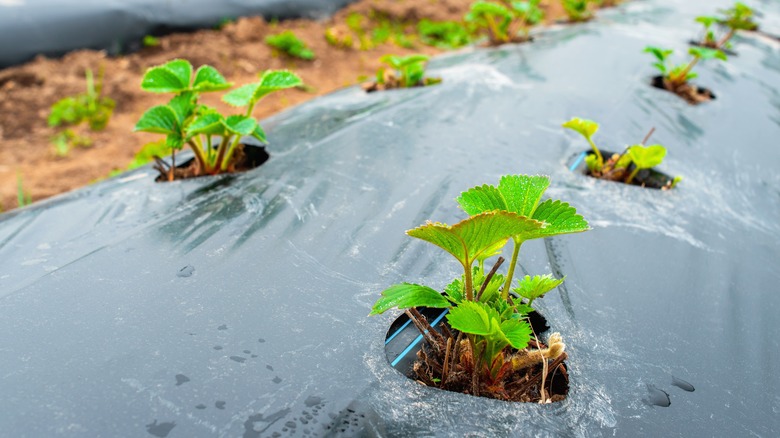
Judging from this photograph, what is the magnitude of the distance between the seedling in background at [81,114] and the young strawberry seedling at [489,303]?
11.2 ft

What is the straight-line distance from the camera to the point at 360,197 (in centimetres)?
171

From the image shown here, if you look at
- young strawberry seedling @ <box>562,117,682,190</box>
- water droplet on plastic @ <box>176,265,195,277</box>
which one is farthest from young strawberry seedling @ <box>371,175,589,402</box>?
young strawberry seedling @ <box>562,117,682,190</box>

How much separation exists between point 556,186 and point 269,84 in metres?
1.00

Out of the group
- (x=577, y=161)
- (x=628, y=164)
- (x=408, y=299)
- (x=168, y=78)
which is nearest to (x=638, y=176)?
(x=628, y=164)

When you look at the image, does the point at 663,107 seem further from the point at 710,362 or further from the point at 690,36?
the point at 690,36

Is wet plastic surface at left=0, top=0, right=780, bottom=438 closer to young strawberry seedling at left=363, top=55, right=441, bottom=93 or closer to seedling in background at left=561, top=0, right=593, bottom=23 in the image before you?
young strawberry seedling at left=363, top=55, right=441, bottom=93

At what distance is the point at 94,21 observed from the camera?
420 centimetres

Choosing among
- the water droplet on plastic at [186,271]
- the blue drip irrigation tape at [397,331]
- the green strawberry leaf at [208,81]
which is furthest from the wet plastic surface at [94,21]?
the blue drip irrigation tape at [397,331]

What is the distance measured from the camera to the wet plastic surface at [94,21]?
3844 mm

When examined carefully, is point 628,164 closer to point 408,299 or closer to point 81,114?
point 408,299

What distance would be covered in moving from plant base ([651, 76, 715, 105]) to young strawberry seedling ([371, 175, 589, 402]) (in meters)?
2.18

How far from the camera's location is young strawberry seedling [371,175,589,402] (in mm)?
906

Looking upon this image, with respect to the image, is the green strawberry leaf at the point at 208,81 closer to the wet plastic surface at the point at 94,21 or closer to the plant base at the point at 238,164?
the plant base at the point at 238,164

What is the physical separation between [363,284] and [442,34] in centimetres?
541
